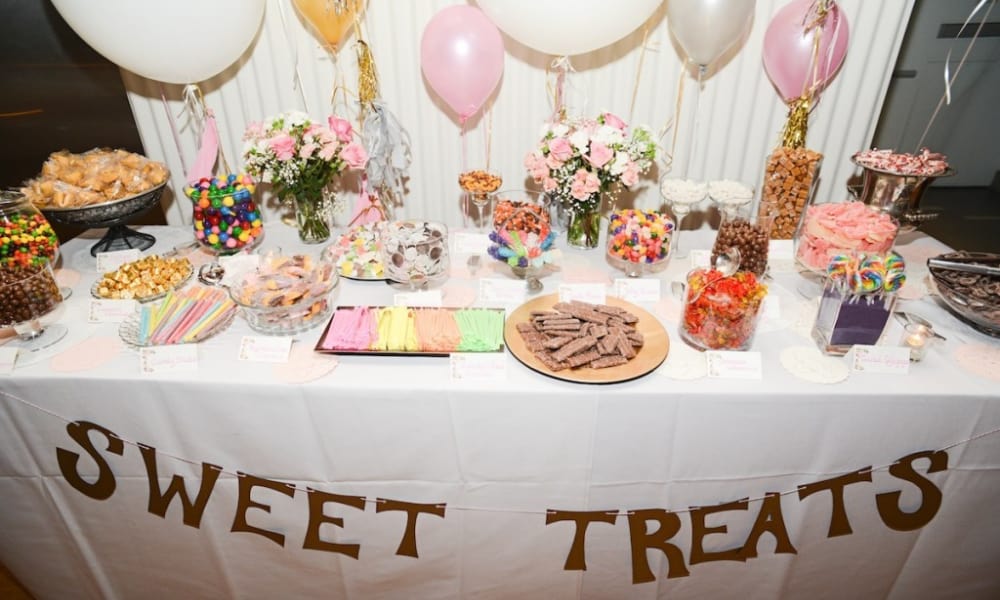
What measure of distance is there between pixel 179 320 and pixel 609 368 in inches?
46.7

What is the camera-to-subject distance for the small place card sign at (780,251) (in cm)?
Answer: 184

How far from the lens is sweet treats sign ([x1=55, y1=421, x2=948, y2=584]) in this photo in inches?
55.0

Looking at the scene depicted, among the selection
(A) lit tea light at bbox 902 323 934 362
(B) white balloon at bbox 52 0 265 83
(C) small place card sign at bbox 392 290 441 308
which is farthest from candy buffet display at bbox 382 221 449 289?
(A) lit tea light at bbox 902 323 934 362

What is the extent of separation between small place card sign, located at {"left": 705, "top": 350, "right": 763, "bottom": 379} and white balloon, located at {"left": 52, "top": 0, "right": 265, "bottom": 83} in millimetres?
1874

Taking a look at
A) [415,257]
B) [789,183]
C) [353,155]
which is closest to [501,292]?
[415,257]

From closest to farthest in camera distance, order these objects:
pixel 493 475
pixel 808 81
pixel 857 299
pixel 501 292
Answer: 1. pixel 857 299
2. pixel 493 475
3. pixel 501 292
4. pixel 808 81

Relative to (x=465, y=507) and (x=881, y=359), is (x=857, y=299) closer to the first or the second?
(x=881, y=359)

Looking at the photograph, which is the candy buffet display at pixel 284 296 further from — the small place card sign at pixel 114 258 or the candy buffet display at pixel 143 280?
the small place card sign at pixel 114 258

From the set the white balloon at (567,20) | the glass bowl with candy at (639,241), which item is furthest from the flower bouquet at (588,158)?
the white balloon at (567,20)

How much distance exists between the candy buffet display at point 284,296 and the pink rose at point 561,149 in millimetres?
792

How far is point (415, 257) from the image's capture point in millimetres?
1593

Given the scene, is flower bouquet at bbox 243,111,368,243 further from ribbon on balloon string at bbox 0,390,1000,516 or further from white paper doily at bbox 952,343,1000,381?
white paper doily at bbox 952,343,1000,381

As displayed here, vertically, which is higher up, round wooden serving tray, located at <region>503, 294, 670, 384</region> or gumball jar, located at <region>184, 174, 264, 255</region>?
gumball jar, located at <region>184, 174, 264, 255</region>

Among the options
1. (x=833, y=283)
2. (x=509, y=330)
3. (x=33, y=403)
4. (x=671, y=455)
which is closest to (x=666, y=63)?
(x=833, y=283)
